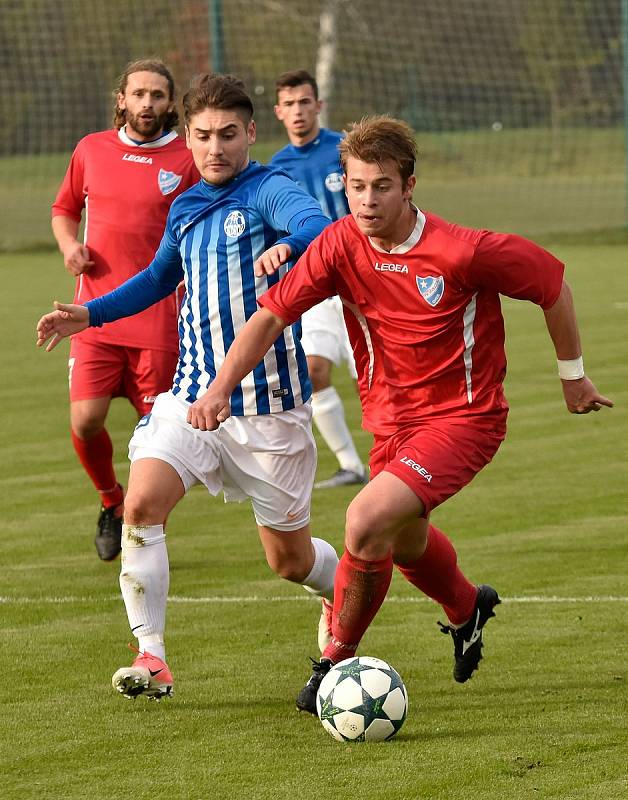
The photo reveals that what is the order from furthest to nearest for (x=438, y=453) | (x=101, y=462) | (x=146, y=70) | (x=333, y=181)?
(x=333, y=181), (x=101, y=462), (x=146, y=70), (x=438, y=453)

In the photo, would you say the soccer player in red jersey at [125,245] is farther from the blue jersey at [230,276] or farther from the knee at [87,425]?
the blue jersey at [230,276]

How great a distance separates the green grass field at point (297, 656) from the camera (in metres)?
4.18

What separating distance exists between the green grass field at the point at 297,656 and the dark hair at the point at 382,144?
1.74 metres

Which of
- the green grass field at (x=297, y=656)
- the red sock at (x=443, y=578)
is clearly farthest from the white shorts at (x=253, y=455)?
the green grass field at (x=297, y=656)

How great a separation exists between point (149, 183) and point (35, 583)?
191 cm

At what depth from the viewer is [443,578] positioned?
512 cm

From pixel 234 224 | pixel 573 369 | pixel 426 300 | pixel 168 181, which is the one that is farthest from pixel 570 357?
pixel 168 181

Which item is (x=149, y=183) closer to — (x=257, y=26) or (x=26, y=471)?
(x=26, y=471)

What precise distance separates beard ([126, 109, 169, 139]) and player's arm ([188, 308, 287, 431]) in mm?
2447

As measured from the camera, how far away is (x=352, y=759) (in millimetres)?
4324

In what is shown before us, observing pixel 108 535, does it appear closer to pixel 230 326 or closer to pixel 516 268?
pixel 230 326

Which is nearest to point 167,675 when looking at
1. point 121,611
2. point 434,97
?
point 121,611

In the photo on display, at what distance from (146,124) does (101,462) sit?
1652 mm

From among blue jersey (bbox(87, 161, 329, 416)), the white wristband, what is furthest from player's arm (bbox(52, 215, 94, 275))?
the white wristband
